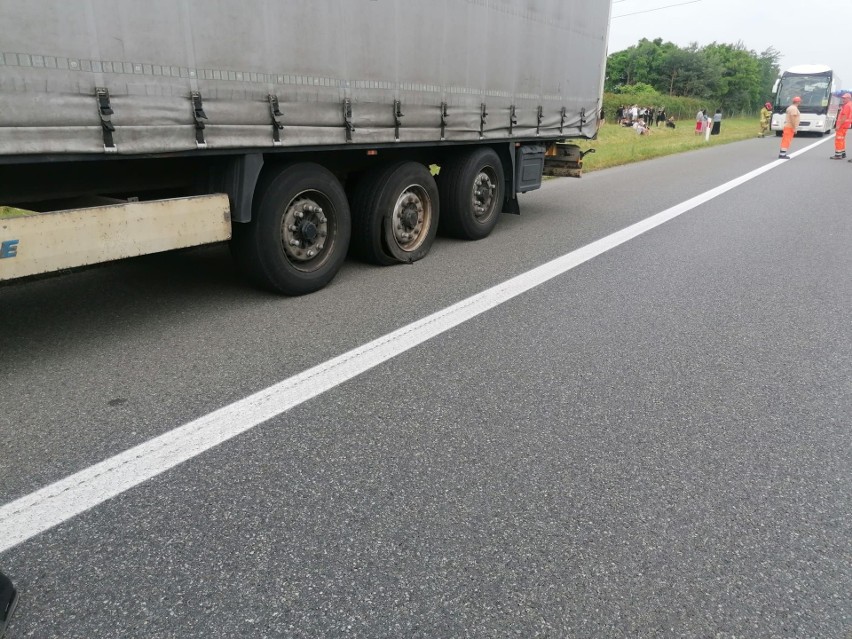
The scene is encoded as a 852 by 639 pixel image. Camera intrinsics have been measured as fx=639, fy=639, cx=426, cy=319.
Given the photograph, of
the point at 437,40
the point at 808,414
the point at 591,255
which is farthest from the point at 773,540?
the point at 437,40

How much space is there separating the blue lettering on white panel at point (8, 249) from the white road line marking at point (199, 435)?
1422 millimetres

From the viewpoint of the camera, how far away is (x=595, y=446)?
10.1ft

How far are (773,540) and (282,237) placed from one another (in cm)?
395

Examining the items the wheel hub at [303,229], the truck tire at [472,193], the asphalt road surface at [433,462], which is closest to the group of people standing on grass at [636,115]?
the truck tire at [472,193]

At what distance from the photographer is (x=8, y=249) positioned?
348cm

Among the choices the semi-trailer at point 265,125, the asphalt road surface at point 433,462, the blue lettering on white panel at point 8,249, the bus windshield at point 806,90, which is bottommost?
the asphalt road surface at point 433,462

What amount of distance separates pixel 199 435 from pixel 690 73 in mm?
85465

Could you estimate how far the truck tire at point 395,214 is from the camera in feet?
19.9

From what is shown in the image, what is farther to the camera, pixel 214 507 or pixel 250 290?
pixel 250 290

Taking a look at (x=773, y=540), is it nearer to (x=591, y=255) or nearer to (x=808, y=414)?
(x=808, y=414)

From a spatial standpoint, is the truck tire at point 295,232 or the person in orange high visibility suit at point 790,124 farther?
the person in orange high visibility suit at point 790,124

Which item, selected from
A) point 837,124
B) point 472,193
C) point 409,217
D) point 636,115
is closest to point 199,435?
point 409,217

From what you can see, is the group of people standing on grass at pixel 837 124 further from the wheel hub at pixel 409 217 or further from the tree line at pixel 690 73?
the tree line at pixel 690 73

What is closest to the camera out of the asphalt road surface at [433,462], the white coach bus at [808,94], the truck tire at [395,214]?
the asphalt road surface at [433,462]
